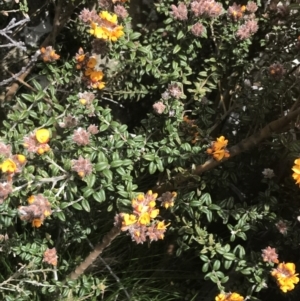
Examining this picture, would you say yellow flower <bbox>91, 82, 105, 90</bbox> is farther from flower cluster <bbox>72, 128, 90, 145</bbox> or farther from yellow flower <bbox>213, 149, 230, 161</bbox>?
yellow flower <bbox>213, 149, 230, 161</bbox>

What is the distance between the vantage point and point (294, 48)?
183 cm

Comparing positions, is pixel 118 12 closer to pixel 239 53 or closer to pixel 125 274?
pixel 239 53

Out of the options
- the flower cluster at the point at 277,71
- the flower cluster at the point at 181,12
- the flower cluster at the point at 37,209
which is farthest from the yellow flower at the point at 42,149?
the flower cluster at the point at 277,71

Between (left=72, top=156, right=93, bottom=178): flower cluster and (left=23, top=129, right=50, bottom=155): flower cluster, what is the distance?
100mm

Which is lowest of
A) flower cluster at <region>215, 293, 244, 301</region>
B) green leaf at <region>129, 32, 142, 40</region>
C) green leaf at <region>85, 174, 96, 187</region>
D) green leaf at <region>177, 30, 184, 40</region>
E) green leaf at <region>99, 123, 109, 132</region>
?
flower cluster at <region>215, 293, 244, 301</region>

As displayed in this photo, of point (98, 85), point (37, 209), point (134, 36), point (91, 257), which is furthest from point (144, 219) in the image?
point (134, 36)

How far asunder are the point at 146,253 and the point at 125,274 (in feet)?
0.38

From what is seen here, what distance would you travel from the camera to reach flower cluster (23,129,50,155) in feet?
4.65

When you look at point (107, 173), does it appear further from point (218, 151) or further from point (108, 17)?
point (108, 17)

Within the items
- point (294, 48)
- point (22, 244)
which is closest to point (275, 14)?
point (294, 48)

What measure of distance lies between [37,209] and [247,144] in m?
0.62

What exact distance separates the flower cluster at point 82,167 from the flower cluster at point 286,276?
1.96 ft

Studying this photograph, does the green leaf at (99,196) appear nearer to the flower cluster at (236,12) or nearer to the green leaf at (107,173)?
the green leaf at (107,173)

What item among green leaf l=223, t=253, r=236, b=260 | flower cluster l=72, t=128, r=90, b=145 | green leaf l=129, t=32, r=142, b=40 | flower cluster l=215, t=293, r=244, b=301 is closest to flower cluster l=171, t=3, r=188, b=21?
green leaf l=129, t=32, r=142, b=40
